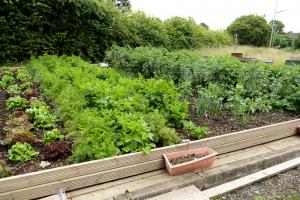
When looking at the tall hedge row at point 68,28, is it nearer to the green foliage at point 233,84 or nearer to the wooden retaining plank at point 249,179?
the green foliage at point 233,84

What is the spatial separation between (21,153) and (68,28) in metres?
9.04

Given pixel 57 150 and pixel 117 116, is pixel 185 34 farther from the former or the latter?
pixel 57 150

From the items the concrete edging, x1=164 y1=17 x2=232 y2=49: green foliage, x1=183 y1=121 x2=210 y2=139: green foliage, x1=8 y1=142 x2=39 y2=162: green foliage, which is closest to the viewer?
the concrete edging

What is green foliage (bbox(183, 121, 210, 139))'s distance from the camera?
415cm

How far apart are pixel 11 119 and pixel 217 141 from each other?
10.2ft

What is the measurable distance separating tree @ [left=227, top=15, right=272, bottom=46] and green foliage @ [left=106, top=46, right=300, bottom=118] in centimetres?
2376

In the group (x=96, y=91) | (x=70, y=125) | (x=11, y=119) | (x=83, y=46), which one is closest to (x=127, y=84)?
(x=96, y=91)

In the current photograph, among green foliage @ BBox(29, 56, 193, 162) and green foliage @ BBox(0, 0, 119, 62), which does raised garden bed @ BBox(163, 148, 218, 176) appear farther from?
green foliage @ BBox(0, 0, 119, 62)

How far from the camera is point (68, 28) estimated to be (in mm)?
11492

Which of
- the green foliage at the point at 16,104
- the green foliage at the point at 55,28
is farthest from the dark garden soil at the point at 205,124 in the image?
the green foliage at the point at 55,28

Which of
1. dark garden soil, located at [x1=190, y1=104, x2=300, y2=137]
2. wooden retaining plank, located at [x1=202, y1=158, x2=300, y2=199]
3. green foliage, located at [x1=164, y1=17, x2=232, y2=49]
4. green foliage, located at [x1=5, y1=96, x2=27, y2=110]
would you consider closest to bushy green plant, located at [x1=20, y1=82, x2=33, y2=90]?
green foliage, located at [x1=5, y1=96, x2=27, y2=110]

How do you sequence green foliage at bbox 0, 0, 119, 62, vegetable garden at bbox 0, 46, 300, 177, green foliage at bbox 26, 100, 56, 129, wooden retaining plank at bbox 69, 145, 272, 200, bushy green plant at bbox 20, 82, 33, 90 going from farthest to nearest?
green foliage at bbox 0, 0, 119, 62 < bushy green plant at bbox 20, 82, 33, 90 < green foliage at bbox 26, 100, 56, 129 < vegetable garden at bbox 0, 46, 300, 177 < wooden retaining plank at bbox 69, 145, 272, 200

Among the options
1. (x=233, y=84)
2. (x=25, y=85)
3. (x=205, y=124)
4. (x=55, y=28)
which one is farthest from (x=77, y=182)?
(x=55, y=28)

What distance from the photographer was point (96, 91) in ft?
14.5
